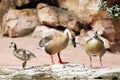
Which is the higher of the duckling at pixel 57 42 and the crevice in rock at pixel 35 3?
the crevice in rock at pixel 35 3

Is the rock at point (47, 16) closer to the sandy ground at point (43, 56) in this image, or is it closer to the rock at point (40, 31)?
the rock at point (40, 31)

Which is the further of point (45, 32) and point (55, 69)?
point (45, 32)

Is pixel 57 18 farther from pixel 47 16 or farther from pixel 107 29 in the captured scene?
pixel 107 29

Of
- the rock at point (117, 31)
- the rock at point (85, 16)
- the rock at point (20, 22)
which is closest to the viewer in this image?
the rock at point (117, 31)

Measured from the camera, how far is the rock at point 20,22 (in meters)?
13.1

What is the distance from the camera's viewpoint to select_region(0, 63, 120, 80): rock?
4.53m

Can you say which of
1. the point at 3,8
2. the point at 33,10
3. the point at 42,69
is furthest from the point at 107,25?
the point at 42,69

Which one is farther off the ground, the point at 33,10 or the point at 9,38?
the point at 33,10

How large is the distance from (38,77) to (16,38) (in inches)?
327

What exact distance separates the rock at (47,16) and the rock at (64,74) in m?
7.73

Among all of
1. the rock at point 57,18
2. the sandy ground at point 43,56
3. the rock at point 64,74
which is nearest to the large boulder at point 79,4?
the rock at point 57,18

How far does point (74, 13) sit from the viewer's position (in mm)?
13164

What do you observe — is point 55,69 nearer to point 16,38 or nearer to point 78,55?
point 78,55

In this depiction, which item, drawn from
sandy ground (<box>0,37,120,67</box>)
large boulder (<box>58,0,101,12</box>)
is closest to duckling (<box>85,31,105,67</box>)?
sandy ground (<box>0,37,120,67</box>)
